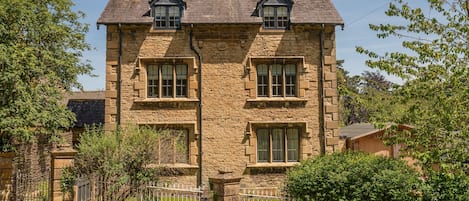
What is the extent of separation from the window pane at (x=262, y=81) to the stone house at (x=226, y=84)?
0.16 feet

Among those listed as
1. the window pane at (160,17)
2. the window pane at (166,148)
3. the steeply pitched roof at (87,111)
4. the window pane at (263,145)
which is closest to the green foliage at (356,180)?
the window pane at (263,145)

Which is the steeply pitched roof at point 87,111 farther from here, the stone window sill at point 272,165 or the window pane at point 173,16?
the stone window sill at point 272,165

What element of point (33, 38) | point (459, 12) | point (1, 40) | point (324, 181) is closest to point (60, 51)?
point (33, 38)

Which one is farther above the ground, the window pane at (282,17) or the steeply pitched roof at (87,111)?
the window pane at (282,17)

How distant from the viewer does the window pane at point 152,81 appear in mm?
18047

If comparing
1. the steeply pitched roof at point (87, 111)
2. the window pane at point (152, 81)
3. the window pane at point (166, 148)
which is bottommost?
the window pane at point (166, 148)

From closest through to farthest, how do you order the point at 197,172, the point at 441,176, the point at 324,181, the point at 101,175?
the point at 441,176 → the point at 324,181 → the point at 101,175 → the point at 197,172

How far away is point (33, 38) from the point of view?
702 inches

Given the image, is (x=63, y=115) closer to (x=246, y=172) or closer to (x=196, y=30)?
(x=196, y=30)

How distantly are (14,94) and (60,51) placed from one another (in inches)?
155

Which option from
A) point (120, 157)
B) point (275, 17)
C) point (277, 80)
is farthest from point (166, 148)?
point (275, 17)

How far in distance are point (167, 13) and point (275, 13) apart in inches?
203

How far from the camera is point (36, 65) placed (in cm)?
1750

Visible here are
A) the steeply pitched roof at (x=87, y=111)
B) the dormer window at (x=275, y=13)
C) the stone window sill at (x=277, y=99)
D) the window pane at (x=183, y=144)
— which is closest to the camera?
the window pane at (x=183, y=144)
